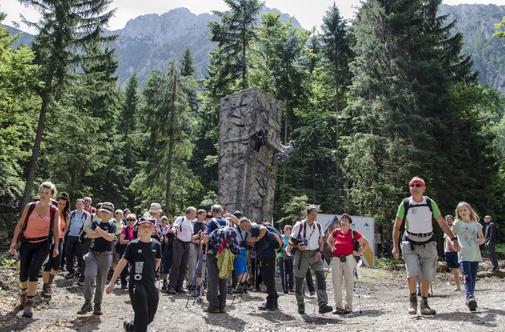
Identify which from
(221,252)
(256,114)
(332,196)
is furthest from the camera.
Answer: (332,196)

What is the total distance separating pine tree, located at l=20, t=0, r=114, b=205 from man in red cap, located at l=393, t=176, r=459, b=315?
52.4 ft

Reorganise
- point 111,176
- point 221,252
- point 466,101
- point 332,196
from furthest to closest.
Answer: point 111,176 → point 332,196 → point 466,101 → point 221,252

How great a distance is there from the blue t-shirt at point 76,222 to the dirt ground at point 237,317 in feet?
3.99

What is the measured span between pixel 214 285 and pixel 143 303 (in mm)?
2972

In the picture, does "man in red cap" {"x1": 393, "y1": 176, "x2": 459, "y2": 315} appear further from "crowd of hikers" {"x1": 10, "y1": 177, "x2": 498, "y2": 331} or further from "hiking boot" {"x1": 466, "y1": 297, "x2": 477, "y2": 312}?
"hiking boot" {"x1": 466, "y1": 297, "x2": 477, "y2": 312}

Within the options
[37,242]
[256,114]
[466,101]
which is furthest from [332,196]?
[37,242]

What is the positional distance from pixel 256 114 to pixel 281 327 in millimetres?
9769

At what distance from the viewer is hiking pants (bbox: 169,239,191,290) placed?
992 centimetres

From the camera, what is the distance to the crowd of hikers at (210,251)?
614 cm

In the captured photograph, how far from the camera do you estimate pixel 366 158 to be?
2181 centimetres

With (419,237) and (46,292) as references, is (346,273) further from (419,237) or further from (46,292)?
(46,292)

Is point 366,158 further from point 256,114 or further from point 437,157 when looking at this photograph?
point 256,114

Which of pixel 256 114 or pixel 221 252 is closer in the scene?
pixel 221 252

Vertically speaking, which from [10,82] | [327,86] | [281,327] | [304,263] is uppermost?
[327,86]
